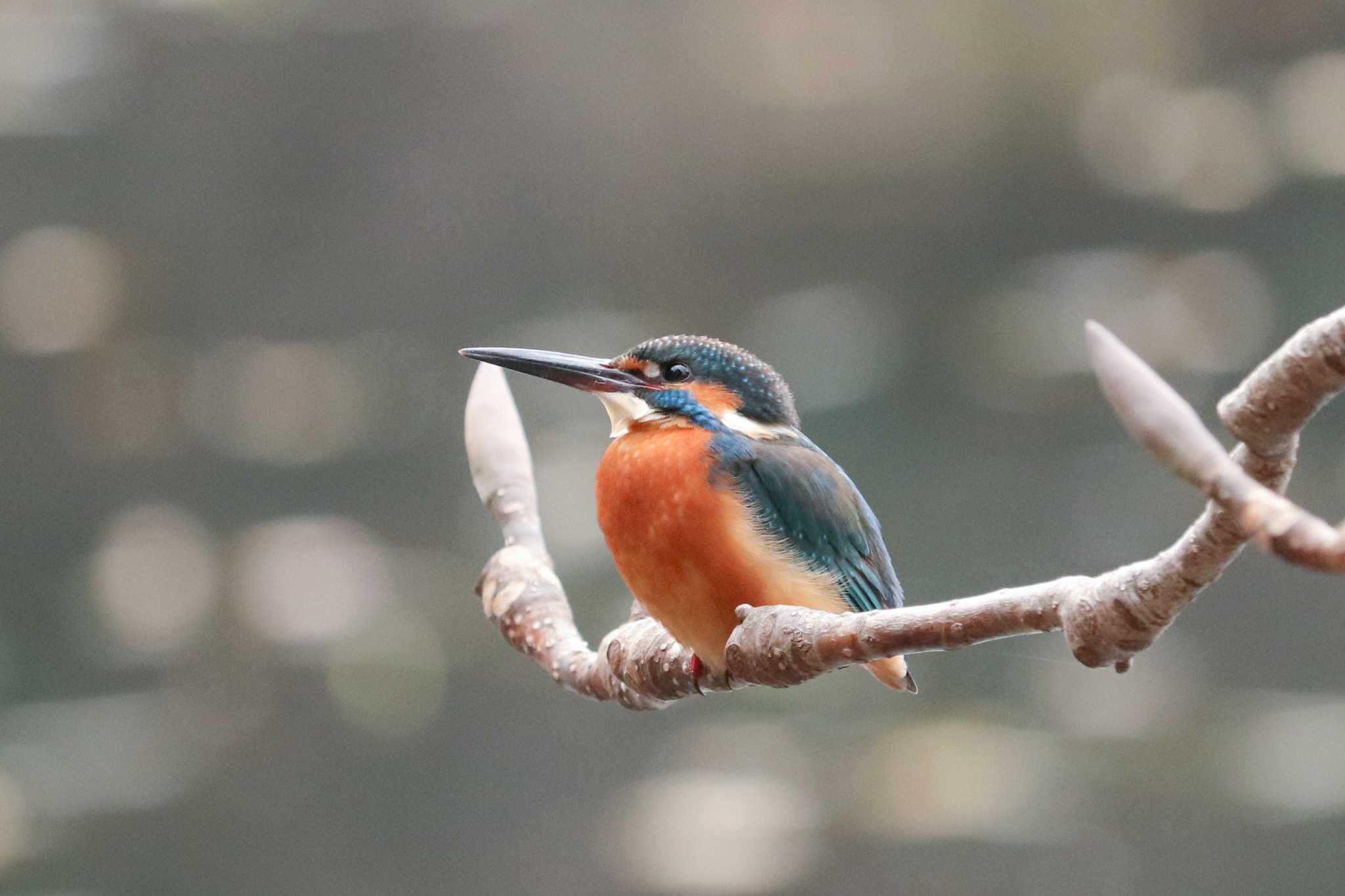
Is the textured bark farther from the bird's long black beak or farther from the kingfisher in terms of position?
the bird's long black beak

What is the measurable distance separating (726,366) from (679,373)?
0.09 ft

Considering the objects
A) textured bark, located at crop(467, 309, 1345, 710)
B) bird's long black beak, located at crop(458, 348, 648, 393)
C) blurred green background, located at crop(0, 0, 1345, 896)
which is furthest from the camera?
blurred green background, located at crop(0, 0, 1345, 896)

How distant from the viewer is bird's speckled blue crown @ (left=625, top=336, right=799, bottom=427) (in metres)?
0.85

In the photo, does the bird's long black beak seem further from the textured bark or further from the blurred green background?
the blurred green background

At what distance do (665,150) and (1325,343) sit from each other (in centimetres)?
286

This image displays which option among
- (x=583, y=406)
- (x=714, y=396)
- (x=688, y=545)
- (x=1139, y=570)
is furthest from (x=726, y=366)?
(x=583, y=406)

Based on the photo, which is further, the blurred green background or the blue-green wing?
the blurred green background

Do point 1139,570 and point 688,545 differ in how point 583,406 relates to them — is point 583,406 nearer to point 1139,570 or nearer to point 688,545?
point 688,545

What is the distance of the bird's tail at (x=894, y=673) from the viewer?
2.76ft

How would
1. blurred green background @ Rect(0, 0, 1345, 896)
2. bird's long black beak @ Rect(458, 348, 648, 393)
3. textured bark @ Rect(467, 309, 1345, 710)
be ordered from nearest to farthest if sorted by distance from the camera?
textured bark @ Rect(467, 309, 1345, 710)
bird's long black beak @ Rect(458, 348, 648, 393)
blurred green background @ Rect(0, 0, 1345, 896)

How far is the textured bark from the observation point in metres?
0.35

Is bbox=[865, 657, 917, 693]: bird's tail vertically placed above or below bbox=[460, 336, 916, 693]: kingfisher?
below

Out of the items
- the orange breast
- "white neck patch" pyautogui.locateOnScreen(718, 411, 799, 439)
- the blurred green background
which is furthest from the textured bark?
the blurred green background

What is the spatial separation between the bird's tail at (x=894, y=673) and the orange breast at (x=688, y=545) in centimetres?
4
